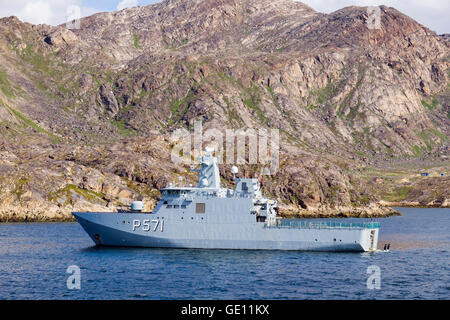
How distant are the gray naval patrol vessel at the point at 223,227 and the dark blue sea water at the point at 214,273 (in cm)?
106

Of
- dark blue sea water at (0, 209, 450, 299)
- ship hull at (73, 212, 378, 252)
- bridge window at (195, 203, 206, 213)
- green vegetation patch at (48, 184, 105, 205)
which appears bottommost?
dark blue sea water at (0, 209, 450, 299)

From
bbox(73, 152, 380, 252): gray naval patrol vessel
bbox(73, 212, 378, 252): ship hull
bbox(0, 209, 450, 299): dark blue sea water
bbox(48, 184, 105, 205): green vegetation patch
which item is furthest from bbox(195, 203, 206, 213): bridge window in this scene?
bbox(48, 184, 105, 205): green vegetation patch

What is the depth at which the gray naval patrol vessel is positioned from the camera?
57.7 meters

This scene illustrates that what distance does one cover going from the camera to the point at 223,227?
2279 inches

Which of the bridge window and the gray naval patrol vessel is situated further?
the bridge window

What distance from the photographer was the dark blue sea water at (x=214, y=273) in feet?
134

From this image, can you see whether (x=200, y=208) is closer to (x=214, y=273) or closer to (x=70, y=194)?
(x=214, y=273)

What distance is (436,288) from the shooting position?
1709 inches

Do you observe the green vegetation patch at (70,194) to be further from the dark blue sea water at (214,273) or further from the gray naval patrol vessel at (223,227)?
the gray naval patrol vessel at (223,227)

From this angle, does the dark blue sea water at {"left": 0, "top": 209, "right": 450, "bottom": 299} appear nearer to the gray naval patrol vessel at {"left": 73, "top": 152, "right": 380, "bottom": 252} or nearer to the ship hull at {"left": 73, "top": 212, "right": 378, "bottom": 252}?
the ship hull at {"left": 73, "top": 212, "right": 378, "bottom": 252}

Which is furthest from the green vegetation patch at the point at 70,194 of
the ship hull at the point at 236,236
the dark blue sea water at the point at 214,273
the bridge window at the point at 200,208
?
the bridge window at the point at 200,208
